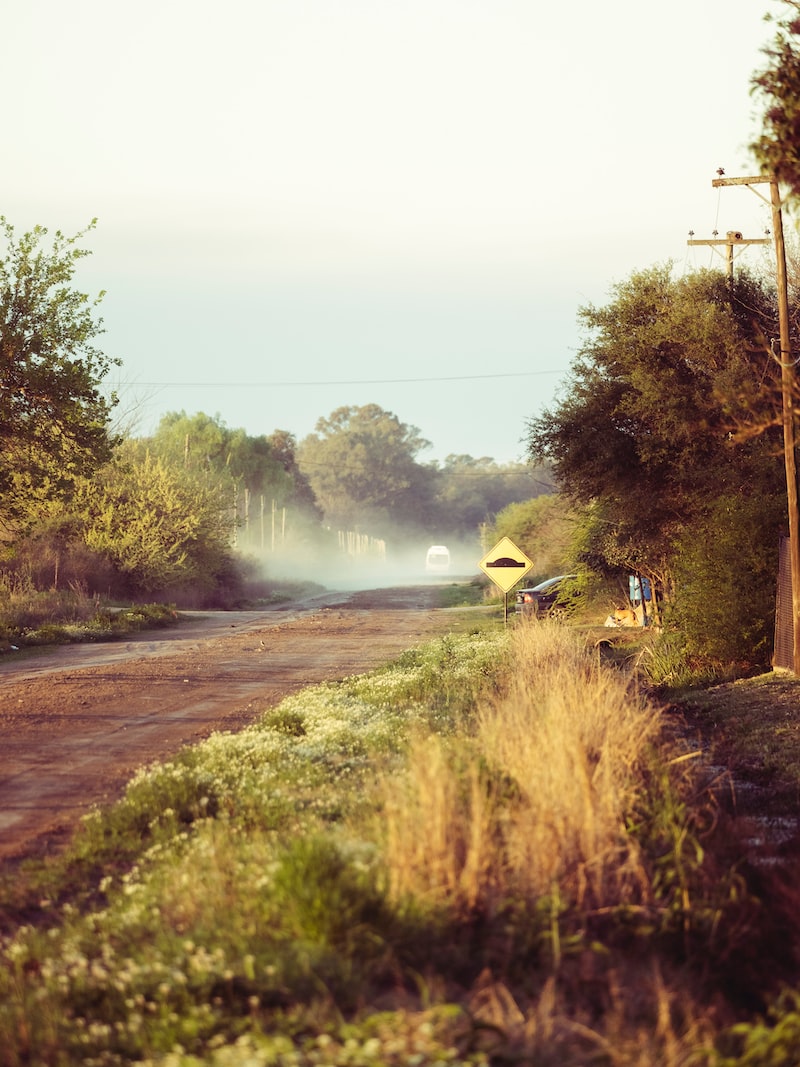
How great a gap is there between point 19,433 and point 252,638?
7.37m

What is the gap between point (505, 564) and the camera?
25453 millimetres

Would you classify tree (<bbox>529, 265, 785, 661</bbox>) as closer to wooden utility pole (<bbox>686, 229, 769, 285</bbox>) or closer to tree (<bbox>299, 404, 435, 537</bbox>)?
wooden utility pole (<bbox>686, 229, 769, 285</bbox>)

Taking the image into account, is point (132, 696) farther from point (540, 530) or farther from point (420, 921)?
point (540, 530)

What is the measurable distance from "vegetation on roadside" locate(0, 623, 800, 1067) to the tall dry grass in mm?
19

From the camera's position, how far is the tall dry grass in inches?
256

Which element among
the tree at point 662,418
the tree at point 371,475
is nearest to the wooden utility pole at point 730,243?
the tree at point 662,418

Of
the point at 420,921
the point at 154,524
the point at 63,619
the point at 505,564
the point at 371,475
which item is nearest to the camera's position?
the point at 420,921

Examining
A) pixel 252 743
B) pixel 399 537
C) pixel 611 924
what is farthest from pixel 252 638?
pixel 399 537

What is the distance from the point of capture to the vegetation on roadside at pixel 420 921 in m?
4.90

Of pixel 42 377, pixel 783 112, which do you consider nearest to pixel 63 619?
pixel 42 377

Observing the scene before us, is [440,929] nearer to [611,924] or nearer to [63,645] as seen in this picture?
[611,924]

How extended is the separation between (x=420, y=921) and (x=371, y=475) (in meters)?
173

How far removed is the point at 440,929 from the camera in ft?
20.0

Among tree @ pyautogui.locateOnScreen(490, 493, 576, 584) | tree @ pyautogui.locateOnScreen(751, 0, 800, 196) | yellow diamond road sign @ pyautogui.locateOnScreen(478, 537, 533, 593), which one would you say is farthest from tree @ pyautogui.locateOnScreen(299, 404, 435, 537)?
tree @ pyautogui.locateOnScreen(751, 0, 800, 196)
